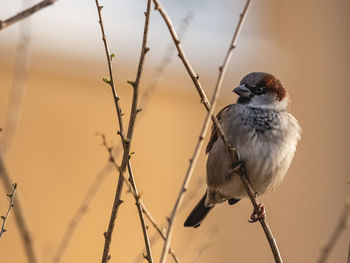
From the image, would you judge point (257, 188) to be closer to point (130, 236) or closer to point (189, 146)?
point (130, 236)

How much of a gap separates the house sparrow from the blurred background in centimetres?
222

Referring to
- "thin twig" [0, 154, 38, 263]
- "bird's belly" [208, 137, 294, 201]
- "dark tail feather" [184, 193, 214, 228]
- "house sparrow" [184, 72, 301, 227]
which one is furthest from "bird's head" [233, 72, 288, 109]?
"thin twig" [0, 154, 38, 263]

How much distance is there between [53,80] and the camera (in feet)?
23.9

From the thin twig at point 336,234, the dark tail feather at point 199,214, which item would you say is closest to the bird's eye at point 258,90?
the dark tail feather at point 199,214

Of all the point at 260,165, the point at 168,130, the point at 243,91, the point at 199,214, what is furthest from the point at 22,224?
the point at 168,130

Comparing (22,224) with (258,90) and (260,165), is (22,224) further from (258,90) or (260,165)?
(258,90)

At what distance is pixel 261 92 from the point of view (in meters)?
→ 3.30

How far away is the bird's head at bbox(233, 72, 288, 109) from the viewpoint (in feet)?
10.7

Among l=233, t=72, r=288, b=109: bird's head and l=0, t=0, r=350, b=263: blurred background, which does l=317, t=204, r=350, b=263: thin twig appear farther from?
l=0, t=0, r=350, b=263: blurred background

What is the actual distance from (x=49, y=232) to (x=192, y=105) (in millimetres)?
2456

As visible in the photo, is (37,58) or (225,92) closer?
(37,58)

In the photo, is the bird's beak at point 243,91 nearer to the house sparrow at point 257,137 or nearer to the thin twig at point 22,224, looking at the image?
the house sparrow at point 257,137

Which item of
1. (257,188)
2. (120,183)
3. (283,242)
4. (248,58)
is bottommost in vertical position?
(283,242)

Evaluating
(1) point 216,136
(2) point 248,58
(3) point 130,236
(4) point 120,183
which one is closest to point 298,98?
(2) point 248,58
